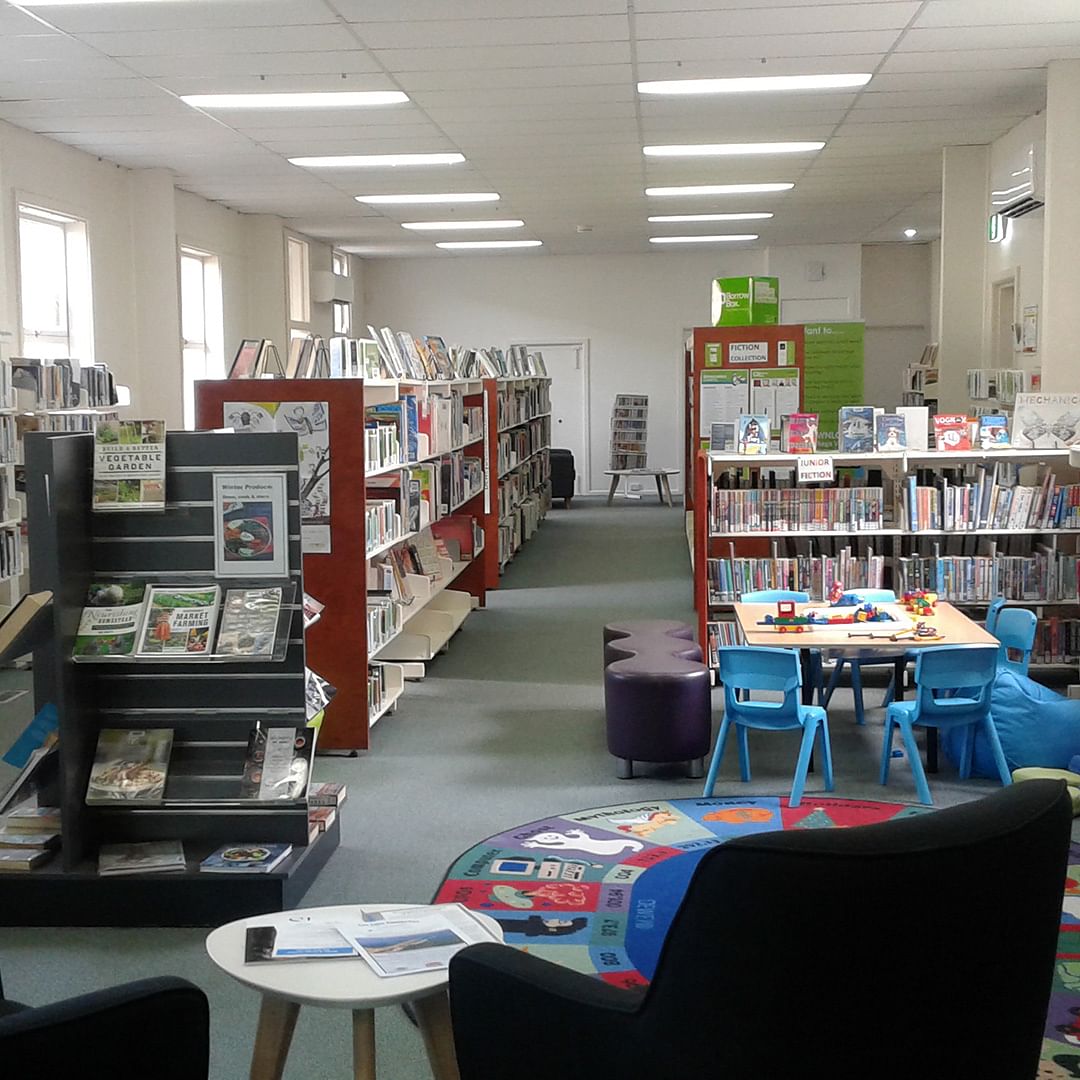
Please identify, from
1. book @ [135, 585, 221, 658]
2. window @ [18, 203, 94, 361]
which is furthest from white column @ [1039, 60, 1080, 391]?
window @ [18, 203, 94, 361]

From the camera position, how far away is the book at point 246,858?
432cm

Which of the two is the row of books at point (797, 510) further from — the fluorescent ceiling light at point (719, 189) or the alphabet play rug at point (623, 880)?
the fluorescent ceiling light at point (719, 189)

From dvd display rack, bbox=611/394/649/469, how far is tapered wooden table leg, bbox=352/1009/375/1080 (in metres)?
15.5

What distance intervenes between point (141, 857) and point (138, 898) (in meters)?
0.16

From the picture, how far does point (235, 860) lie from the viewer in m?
4.38

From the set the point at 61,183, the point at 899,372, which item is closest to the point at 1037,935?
the point at 61,183

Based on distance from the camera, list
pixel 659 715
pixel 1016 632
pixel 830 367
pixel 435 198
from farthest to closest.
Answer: pixel 435 198, pixel 830 367, pixel 1016 632, pixel 659 715

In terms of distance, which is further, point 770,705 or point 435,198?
point 435,198

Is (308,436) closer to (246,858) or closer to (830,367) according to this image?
(246,858)

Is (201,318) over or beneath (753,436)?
over

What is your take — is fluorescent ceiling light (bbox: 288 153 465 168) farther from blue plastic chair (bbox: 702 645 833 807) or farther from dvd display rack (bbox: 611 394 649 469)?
dvd display rack (bbox: 611 394 649 469)

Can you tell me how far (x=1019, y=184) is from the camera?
28.3 feet

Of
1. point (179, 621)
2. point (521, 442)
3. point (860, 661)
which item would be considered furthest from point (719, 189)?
point (179, 621)

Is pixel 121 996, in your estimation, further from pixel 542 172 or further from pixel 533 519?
pixel 533 519
